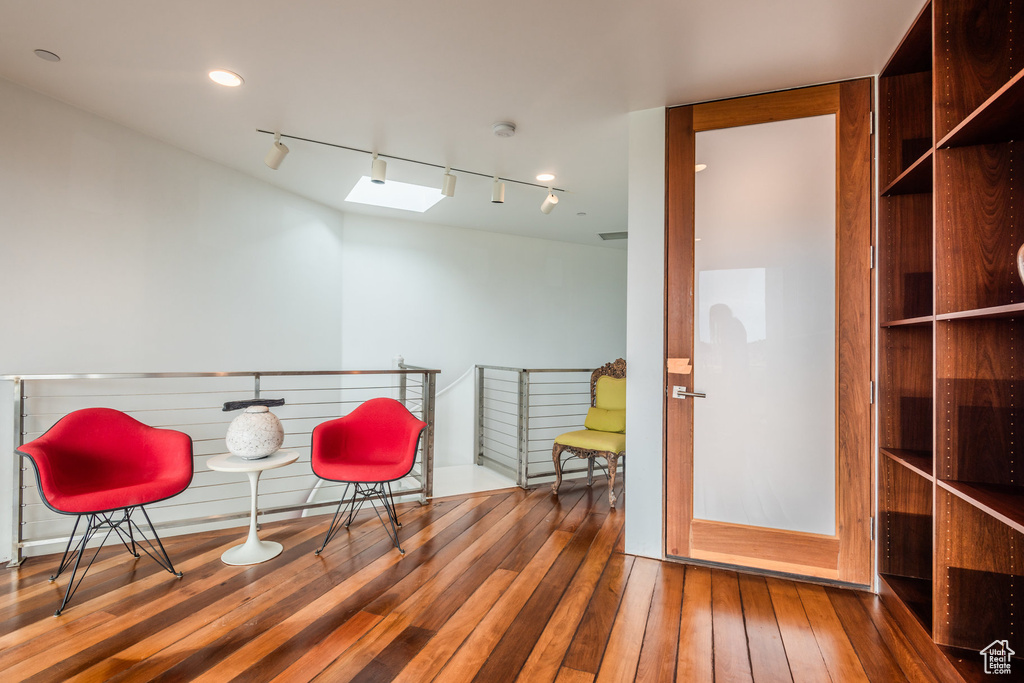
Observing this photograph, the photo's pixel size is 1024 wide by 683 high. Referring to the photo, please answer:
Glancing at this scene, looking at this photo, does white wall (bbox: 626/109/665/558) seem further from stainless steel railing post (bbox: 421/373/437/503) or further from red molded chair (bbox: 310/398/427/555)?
stainless steel railing post (bbox: 421/373/437/503)

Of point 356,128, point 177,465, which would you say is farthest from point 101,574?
point 356,128

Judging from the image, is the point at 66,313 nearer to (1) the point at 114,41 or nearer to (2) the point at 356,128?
(1) the point at 114,41

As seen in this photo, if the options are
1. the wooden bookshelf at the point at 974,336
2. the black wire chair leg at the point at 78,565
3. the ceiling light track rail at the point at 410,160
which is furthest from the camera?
the ceiling light track rail at the point at 410,160

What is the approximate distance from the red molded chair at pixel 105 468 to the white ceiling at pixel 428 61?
1.87 m

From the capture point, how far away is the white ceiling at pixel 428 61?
2.04 m

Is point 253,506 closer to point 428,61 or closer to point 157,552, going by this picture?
point 157,552

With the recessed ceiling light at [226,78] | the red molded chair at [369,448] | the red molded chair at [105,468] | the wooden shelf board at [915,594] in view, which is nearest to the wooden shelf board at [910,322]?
the wooden shelf board at [915,594]

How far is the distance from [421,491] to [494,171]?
8.68 feet

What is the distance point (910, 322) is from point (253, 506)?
3.47 meters

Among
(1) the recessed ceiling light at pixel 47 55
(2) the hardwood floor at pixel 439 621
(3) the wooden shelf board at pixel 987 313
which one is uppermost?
(1) the recessed ceiling light at pixel 47 55

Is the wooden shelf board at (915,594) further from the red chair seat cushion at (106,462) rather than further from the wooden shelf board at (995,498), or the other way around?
the red chair seat cushion at (106,462)

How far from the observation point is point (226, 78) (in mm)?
2562

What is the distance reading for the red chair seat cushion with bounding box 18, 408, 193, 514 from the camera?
2.24 metres

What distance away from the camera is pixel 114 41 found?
227cm
